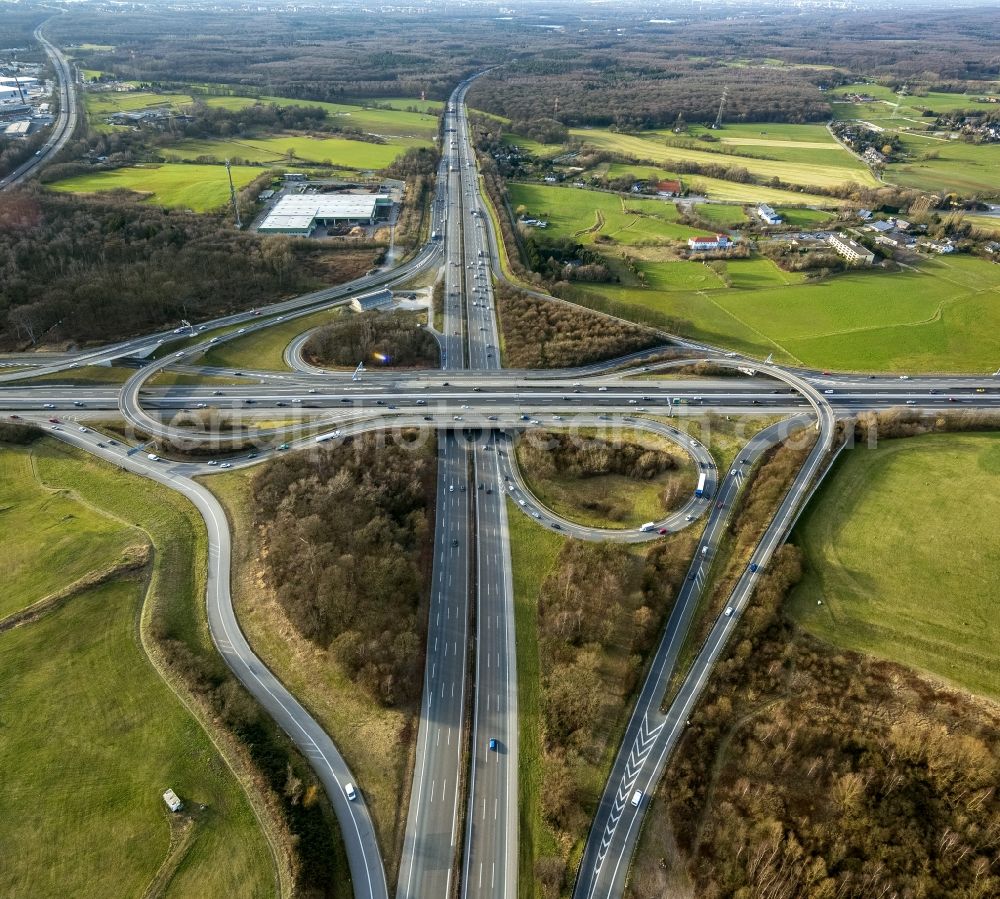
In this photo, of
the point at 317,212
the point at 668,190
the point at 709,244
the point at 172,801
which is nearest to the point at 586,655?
the point at 172,801

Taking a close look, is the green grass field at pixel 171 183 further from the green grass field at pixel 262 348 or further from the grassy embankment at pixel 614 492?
the grassy embankment at pixel 614 492

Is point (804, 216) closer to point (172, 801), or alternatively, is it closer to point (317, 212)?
point (317, 212)

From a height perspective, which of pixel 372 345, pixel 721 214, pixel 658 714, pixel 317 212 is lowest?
pixel 658 714

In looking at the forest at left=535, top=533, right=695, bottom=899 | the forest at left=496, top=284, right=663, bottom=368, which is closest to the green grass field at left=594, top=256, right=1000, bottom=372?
the forest at left=496, top=284, right=663, bottom=368

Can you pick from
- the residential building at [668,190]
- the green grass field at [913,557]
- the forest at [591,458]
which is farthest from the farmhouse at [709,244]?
the forest at [591,458]

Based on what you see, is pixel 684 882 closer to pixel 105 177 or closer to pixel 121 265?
pixel 121 265

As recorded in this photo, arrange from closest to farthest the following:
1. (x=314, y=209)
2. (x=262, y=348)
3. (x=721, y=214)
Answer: (x=262, y=348)
(x=314, y=209)
(x=721, y=214)
